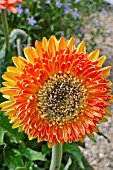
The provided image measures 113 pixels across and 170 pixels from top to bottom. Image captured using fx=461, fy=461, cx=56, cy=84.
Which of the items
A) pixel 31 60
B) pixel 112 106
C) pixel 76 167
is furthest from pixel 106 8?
pixel 31 60

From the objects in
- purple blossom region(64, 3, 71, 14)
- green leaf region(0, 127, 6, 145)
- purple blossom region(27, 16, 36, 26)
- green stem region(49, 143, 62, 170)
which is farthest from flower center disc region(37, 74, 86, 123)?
purple blossom region(64, 3, 71, 14)

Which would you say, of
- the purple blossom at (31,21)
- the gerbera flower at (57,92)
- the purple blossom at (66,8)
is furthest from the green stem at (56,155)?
the purple blossom at (66,8)

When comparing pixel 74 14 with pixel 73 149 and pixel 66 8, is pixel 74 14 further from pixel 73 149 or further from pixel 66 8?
pixel 73 149

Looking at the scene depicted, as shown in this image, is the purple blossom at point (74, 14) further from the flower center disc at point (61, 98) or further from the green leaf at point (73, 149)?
the flower center disc at point (61, 98)

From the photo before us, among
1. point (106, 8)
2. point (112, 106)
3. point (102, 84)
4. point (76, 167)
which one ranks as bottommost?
point (76, 167)

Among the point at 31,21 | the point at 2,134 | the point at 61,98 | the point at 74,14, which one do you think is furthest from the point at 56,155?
the point at 74,14

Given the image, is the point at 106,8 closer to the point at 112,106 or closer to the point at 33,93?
the point at 112,106
